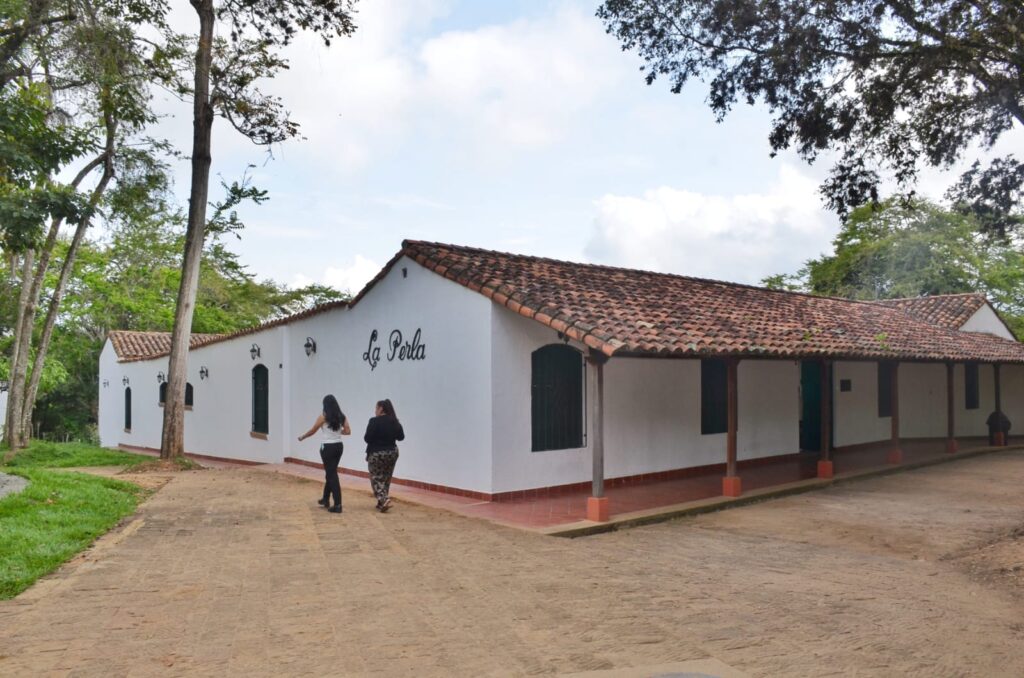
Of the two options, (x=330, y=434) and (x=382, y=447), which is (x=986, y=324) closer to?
(x=382, y=447)

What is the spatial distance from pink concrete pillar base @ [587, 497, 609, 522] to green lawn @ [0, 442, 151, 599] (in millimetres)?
5282

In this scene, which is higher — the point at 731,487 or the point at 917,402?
the point at 917,402

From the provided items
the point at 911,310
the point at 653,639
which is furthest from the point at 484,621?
the point at 911,310

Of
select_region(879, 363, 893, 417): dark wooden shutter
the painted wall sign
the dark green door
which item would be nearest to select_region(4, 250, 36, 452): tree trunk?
the painted wall sign

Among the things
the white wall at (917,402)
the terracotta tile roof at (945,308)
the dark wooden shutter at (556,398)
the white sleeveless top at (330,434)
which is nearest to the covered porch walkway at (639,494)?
the dark wooden shutter at (556,398)

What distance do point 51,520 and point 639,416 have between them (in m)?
8.03

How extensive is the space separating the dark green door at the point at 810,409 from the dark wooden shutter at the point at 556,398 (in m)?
7.50

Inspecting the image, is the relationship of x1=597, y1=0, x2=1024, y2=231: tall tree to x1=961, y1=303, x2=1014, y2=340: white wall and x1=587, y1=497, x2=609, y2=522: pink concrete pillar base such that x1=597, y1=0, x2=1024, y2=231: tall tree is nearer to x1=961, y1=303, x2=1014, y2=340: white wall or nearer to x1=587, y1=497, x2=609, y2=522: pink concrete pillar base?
x1=587, y1=497, x2=609, y2=522: pink concrete pillar base

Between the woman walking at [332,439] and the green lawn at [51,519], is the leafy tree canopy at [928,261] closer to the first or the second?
the woman walking at [332,439]

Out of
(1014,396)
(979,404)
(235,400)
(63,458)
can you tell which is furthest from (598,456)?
(1014,396)

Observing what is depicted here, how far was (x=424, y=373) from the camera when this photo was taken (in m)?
Answer: 10.9

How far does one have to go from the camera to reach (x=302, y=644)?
4.45 m

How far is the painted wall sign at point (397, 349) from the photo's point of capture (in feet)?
36.1

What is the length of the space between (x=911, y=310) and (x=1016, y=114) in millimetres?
15824
